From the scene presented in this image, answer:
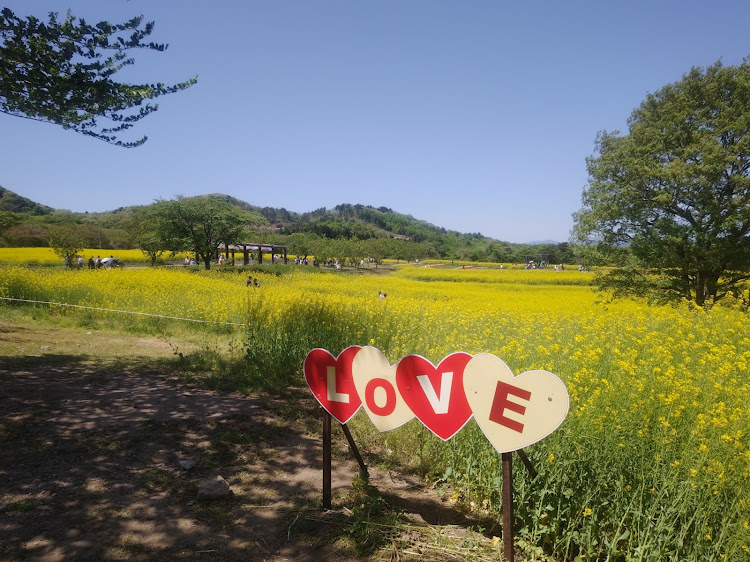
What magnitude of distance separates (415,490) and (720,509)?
6.76 ft

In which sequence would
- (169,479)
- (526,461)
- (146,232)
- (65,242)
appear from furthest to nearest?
1. (146,232)
2. (65,242)
3. (169,479)
4. (526,461)

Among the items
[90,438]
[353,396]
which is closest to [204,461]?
[90,438]

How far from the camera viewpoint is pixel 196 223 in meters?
26.8

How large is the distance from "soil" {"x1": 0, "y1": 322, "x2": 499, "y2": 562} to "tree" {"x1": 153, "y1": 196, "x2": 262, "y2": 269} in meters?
22.8

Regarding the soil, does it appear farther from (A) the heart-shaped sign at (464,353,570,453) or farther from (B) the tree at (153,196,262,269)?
(B) the tree at (153,196,262,269)

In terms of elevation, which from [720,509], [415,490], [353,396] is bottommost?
[415,490]

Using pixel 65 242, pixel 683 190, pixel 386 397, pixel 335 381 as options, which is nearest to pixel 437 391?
pixel 386 397

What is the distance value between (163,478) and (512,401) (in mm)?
2939

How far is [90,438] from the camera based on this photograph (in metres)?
3.82

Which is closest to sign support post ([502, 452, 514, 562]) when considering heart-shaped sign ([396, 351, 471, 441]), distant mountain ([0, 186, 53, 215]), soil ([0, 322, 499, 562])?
heart-shaped sign ([396, 351, 471, 441])

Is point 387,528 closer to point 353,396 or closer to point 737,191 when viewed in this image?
point 353,396

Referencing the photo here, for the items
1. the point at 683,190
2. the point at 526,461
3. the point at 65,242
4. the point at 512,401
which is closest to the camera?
the point at 512,401

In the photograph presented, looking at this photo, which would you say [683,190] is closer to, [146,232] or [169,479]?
[169,479]

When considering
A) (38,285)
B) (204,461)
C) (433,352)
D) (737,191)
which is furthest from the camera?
(38,285)
